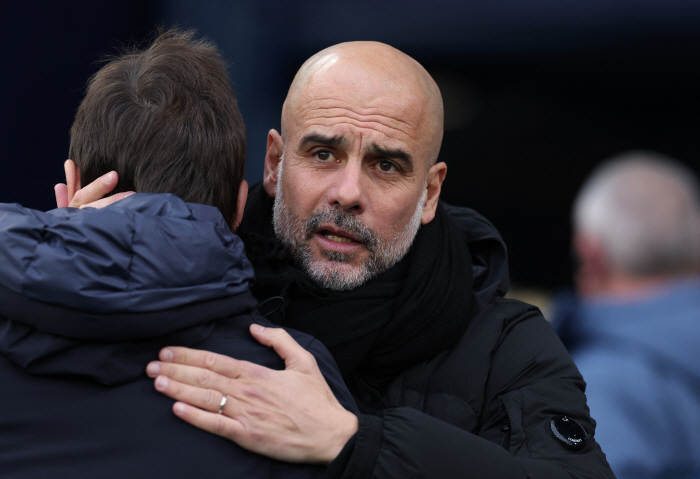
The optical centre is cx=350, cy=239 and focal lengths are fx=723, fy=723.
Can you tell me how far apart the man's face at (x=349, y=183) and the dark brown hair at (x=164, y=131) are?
622mm

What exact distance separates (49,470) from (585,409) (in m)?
1.42

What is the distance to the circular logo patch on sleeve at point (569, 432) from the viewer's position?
1.89 metres

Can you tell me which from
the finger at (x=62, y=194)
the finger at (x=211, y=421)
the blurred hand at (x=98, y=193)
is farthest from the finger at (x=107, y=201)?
the finger at (x=211, y=421)

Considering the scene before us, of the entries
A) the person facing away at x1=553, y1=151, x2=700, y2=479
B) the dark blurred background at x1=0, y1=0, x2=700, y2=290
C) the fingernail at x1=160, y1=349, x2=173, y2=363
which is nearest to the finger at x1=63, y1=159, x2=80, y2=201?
the fingernail at x1=160, y1=349, x2=173, y2=363

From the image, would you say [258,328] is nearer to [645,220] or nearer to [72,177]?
[72,177]

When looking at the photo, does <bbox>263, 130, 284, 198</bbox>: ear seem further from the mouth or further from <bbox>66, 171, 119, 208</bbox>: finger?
<bbox>66, 171, 119, 208</bbox>: finger

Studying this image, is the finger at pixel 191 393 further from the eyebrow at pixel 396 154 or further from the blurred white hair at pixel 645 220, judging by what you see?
the blurred white hair at pixel 645 220

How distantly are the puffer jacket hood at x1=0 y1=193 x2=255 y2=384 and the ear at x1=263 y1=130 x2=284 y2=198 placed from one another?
1.14m

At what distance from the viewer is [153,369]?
1.35 metres

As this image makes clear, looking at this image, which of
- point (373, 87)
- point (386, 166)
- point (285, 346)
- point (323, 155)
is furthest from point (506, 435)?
point (373, 87)

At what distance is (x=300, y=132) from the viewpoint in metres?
2.32

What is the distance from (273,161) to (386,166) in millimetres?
428

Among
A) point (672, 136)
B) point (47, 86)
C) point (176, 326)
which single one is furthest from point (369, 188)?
point (672, 136)

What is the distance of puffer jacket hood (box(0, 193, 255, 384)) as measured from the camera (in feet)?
3.94
